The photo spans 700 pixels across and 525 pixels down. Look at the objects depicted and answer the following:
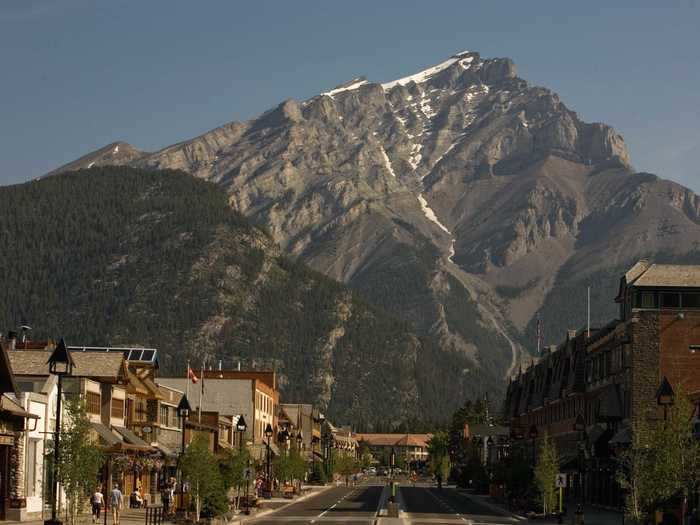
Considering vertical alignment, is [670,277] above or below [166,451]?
above

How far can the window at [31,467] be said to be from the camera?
237 ft

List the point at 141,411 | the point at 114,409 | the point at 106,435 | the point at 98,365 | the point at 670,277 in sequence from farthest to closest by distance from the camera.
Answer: the point at 670,277 < the point at 141,411 < the point at 114,409 < the point at 98,365 < the point at 106,435

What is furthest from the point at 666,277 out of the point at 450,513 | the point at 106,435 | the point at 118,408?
the point at 106,435

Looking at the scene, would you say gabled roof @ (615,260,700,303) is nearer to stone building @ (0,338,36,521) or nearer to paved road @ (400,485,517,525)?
paved road @ (400,485,517,525)

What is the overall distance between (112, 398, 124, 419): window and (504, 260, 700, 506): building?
112 feet

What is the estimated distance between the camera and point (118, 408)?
9319 cm

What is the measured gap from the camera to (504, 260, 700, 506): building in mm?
102562

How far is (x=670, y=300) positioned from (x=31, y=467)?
52796 millimetres

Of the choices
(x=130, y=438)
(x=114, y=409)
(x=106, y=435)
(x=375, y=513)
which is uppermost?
(x=114, y=409)

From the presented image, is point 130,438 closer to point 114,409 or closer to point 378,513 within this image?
point 114,409

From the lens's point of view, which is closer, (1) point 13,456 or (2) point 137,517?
(1) point 13,456

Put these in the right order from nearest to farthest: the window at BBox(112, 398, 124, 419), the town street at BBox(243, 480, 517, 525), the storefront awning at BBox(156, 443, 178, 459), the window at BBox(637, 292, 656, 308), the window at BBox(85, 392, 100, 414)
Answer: the town street at BBox(243, 480, 517, 525) < the window at BBox(85, 392, 100, 414) < the window at BBox(112, 398, 124, 419) < the storefront awning at BBox(156, 443, 178, 459) < the window at BBox(637, 292, 656, 308)

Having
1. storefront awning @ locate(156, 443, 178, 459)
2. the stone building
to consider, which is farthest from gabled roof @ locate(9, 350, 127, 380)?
the stone building

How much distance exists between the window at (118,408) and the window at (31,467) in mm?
18001
